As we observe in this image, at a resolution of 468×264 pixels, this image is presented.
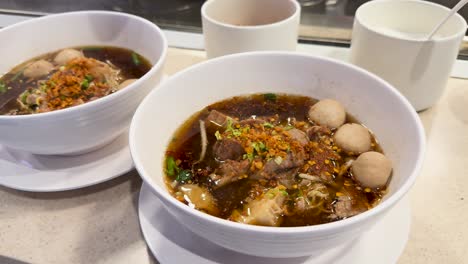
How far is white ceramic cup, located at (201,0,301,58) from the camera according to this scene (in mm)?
1640

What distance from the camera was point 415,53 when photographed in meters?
1.50

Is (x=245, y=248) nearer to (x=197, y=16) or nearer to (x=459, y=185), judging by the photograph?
(x=459, y=185)

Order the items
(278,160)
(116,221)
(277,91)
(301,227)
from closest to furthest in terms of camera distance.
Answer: (301,227)
(278,160)
(116,221)
(277,91)

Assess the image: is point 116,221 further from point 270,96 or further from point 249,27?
point 249,27

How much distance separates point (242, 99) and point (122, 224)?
1.95 feet

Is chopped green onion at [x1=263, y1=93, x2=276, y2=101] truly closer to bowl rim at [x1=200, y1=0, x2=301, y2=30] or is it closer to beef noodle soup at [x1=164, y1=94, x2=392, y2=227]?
beef noodle soup at [x1=164, y1=94, x2=392, y2=227]

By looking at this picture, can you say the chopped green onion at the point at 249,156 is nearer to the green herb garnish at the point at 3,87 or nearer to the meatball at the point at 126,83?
the meatball at the point at 126,83

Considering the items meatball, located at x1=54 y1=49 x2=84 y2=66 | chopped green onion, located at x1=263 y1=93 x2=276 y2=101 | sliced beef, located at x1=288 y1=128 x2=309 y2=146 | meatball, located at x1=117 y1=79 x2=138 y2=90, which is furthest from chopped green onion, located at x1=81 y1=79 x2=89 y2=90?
sliced beef, located at x1=288 y1=128 x2=309 y2=146

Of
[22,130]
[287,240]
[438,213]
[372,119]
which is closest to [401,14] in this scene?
[372,119]

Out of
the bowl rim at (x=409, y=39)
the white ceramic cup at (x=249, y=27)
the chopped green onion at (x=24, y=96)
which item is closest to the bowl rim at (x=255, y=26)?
the white ceramic cup at (x=249, y=27)

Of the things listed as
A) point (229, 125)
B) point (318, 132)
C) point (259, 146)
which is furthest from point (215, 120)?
point (318, 132)

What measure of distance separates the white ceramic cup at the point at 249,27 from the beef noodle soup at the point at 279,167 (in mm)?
429

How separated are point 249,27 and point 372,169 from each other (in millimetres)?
823

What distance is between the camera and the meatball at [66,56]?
66.7 inches
